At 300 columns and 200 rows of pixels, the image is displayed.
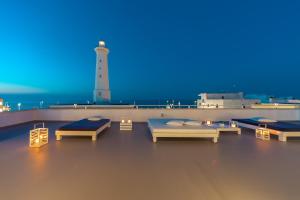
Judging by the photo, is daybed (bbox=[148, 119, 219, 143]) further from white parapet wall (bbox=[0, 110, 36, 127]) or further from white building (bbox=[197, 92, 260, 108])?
white building (bbox=[197, 92, 260, 108])

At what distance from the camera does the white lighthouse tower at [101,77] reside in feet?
40.2

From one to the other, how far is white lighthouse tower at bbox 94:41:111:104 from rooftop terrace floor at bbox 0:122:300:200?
781 cm

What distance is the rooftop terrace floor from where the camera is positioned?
2.09 metres

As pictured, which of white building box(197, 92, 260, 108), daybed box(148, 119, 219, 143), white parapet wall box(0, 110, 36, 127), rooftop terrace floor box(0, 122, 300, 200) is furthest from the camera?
white building box(197, 92, 260, 108)

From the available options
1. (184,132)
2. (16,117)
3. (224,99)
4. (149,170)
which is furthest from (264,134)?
(224,99)

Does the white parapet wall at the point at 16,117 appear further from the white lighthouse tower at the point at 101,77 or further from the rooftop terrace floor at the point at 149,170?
the white lighthouse tower at the point at 101,77

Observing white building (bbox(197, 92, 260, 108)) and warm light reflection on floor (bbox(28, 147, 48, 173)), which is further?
white building (bbox(197, 92, 260, 108))

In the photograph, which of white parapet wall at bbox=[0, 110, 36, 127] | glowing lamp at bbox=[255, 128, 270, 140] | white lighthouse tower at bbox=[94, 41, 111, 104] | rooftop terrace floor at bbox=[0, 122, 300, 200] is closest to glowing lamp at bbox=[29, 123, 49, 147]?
rooftop terrace floor at bbox=[0, 122, 300, 200]

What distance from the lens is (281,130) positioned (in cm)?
481

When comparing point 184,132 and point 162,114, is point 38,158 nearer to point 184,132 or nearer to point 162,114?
point 184,132

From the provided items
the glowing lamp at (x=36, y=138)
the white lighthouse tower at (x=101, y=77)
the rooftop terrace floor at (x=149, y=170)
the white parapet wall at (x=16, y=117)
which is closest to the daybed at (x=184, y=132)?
the rooftop terrace floor at (x=149, y=170)

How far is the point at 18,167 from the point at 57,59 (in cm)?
1389

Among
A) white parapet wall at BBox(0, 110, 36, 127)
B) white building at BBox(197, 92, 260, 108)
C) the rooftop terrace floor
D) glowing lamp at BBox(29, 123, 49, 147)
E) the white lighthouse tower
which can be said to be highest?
the white lighthouse tower

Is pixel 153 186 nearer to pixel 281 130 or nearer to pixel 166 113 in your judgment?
pixel 281 130
